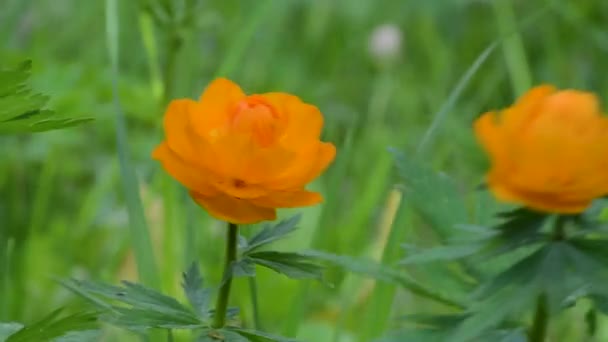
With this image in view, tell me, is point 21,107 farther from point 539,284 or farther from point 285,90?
point 285,90

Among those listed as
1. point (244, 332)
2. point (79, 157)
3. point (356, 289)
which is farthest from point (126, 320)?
point (79, 157)

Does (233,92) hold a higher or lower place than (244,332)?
higher

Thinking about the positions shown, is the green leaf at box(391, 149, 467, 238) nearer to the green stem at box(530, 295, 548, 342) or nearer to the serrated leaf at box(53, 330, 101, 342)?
the green stem at box(530, 295, 548, 342)

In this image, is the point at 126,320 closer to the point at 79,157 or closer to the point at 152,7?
the point at 152,7

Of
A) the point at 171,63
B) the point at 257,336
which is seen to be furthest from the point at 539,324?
the point at 171,63

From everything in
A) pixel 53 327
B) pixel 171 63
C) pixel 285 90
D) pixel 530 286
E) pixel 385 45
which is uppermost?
pixel 385 45

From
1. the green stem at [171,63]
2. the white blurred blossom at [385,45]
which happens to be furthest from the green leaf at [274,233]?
the white blurred blossom at [385,45]

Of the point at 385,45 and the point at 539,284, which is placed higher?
the point at 385,45

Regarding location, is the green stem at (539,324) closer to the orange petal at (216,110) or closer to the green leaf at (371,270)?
the green leaf at (371,270)
